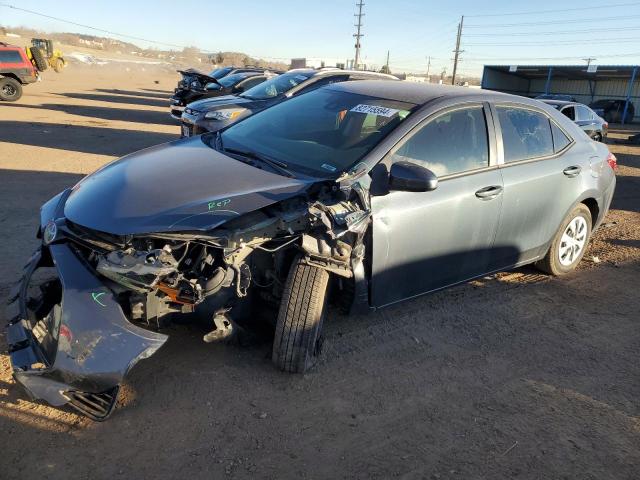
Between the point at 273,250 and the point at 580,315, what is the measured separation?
290cm

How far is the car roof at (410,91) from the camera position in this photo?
3930 mm

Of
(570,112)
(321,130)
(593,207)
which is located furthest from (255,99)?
(570,112)

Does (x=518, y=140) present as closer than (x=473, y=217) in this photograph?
No

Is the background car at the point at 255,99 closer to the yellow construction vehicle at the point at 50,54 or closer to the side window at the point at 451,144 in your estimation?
the side window at the point at 451,144

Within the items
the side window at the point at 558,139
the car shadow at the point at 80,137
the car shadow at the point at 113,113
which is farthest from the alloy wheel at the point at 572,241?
the car shadow at the point at 113,113

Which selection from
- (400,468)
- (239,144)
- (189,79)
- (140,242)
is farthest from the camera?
(189,79)

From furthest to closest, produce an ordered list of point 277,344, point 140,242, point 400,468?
point 277,344, point 140,242, point 400,468

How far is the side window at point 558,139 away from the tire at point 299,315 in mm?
2812

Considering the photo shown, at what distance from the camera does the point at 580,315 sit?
4344mm

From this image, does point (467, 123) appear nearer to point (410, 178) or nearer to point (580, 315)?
point (410, 178)

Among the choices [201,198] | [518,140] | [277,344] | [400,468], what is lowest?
[400,468]

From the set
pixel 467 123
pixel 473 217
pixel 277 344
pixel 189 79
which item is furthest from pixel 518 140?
pixel 189 79

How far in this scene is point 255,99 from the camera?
31.9 feet

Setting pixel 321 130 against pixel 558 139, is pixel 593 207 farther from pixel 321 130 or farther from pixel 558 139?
pixel 321 130
